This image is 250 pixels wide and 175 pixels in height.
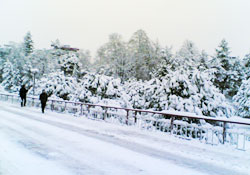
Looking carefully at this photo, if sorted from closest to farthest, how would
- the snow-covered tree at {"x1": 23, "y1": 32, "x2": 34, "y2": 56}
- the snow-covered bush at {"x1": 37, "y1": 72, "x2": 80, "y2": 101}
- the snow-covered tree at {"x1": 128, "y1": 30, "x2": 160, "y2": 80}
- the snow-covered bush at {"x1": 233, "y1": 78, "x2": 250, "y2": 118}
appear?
1. the snow-covered bush at {"x1": 233, "y1": 78, "x2": 250, "y2": 118}
2. the snow-covered bush at {"x1": 37, "y1": 72, "x2": 80, "y2": 101}
3. the snow-covered tree at {"x1": 128, "y1": 30, "x2": 160, "y2": 80}
4. the snow-covered tree at {"x1": 23, "y1": 32, "x2": 34, "y2": 56}

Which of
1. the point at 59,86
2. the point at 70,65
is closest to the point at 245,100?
the point at 59,86

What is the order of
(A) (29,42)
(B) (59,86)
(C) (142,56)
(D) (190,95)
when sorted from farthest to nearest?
(A) (29,42), (C) (142,56), (B) (59,86), (D) (190,95)

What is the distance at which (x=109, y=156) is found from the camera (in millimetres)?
7855

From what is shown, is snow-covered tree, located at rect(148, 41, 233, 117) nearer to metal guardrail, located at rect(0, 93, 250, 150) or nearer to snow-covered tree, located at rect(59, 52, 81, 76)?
metal guardrail, located at rect(0, 93, 250, 150)

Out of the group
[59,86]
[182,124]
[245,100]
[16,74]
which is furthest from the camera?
[16,74]

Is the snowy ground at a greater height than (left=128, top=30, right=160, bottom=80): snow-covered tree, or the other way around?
(left=128, top=30, right=160, bottom=80): snow-covered tree

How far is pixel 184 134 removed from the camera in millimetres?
12883

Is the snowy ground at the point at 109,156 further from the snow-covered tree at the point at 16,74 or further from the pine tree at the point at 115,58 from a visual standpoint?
the snow-covered tree at the point at 16,74

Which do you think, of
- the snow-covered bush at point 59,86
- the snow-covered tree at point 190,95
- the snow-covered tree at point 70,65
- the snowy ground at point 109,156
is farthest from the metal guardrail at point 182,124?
the snow-covered tree at point 70,65

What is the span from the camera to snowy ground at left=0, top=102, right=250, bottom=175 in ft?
21.2

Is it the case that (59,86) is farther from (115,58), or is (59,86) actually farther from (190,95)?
(115,58)

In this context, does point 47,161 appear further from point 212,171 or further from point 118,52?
point 118,52

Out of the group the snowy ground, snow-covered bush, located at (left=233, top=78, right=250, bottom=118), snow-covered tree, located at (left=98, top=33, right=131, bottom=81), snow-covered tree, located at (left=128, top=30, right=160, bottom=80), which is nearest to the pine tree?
snow-covered tree, located at (left=98, top=33, right=131, bottom=81)

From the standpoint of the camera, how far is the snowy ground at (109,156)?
647cm
